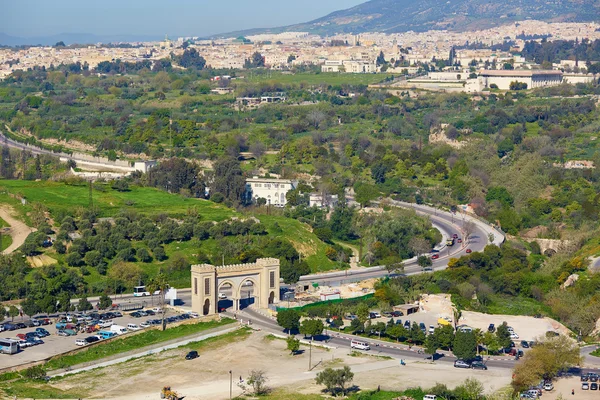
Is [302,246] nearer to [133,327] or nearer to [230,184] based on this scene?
[230,184]

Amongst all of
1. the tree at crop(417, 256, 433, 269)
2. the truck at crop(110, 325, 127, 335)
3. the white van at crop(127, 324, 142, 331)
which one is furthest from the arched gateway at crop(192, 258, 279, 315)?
the tree at crop(417, 256, 433, 269)

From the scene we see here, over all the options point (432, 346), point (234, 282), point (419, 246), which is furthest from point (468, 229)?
point (432, 346)

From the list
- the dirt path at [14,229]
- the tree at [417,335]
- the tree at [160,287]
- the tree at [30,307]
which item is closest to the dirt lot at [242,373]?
the tree at [417,335]

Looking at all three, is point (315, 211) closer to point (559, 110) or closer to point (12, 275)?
point (12, 275)

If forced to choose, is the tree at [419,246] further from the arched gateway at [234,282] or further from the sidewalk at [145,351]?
the sidewalk at [145,351]

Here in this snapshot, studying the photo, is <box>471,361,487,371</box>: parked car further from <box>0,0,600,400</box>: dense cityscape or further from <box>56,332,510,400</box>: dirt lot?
<box>56,332,510,400</box>: dirt lot

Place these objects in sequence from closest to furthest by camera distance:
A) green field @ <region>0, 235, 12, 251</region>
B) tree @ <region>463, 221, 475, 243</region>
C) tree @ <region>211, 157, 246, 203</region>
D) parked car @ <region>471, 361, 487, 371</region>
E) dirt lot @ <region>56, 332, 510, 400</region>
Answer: dirt lot @ <region>56, 332, 510, 400</region>
parked car @ <region>471, 361, 487, 371</region>
green field @ <region>0, 235, 12, 251</region>
tree @ <region>463, 221, 475, 243</region>
tree @ <region>211, 157, 246, 203</region>
